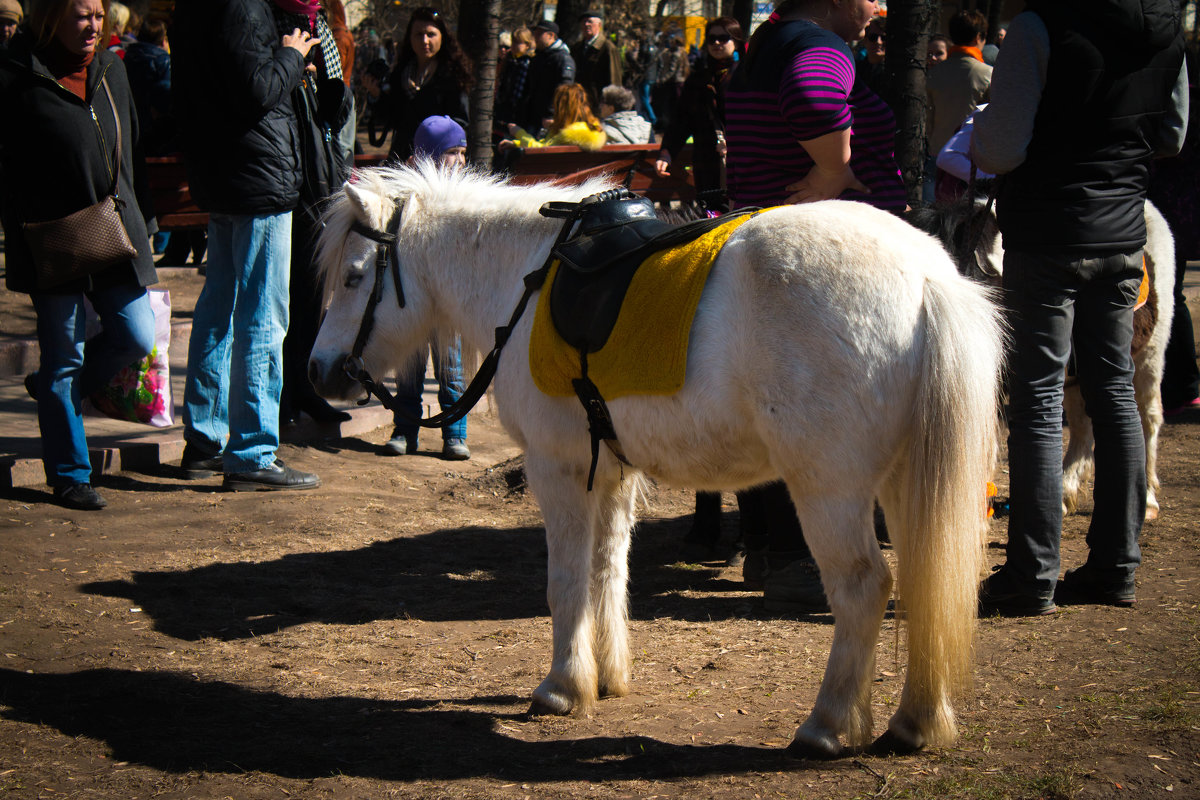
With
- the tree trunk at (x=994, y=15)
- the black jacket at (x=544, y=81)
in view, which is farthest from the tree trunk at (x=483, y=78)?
the tree trunk at (x=994, y=15)

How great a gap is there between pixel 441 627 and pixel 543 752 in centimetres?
123

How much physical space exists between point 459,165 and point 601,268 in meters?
1.11

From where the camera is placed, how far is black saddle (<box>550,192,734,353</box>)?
305cm

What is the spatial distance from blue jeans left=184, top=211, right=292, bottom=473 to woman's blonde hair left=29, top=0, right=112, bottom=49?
1.15 meters

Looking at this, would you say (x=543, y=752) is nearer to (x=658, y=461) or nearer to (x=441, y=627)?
(x=658, y=461)

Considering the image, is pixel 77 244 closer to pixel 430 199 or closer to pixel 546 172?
pixel 430 199

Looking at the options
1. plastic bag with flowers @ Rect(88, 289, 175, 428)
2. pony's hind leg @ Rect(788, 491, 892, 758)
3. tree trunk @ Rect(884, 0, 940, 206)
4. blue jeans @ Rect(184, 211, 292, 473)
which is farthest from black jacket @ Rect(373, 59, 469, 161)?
pony's hind leg @ Rect(788, 491, 892, 758)

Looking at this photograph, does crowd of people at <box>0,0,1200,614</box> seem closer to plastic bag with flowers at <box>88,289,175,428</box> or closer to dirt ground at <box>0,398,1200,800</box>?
plastic bag with flowers at <box>88,289,175,428</box>

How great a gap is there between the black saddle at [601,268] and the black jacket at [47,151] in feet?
10.1

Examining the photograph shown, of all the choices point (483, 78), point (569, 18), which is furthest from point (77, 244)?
point (569, 18)

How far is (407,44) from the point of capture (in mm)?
7879

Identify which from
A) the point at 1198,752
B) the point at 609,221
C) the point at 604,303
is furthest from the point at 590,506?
the point at 1198,752

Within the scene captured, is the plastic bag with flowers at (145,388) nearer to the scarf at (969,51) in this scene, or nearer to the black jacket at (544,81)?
the scarf at (969,51)

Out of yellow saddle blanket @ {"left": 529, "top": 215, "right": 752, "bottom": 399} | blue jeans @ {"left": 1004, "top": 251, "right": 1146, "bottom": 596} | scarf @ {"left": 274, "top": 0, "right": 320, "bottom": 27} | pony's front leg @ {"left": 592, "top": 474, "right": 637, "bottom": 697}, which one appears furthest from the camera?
scarf @ {"left": 274, "top": 0, "right": 320, "bottom": 27}
